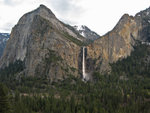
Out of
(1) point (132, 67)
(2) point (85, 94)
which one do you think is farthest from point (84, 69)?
(2) point (85, 94)

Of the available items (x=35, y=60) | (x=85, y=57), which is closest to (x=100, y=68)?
(x=85, y=57)

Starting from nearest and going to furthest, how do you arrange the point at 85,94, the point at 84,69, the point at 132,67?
1. the point at 85,94
2. the point at 84,69
3. the point at 132,67

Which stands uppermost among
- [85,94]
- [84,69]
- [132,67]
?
[132,67]

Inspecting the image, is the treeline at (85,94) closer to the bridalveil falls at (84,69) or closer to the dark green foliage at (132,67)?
the dark green foliage at (132,67)

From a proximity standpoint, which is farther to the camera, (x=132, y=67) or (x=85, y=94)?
(x=132, y=67)

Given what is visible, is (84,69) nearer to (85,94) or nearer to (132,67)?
(132,67)

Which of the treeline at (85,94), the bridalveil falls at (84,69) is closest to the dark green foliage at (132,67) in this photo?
the treeline at (85,94)

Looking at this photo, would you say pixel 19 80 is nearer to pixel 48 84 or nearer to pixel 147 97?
pixel 48 84

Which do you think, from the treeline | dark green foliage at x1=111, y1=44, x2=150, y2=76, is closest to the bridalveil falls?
the treeline

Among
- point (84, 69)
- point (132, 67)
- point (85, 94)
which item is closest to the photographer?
point (85, 94)

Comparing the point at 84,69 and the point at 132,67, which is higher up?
the point at 132,67

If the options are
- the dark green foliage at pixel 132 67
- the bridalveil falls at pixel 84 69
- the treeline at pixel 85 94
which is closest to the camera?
the treeline at pixel 85 94
